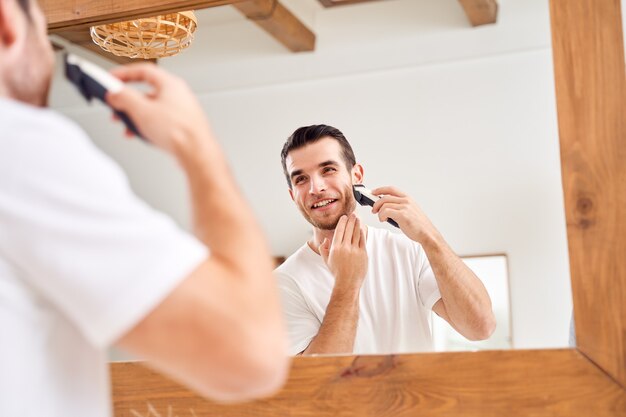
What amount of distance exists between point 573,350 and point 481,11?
1.67 ft

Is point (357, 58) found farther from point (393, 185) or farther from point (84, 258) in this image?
point (84, 258)

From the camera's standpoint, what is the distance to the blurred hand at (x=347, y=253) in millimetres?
1253

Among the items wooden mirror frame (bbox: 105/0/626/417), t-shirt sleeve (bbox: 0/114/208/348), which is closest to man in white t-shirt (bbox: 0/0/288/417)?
t-shirt sleeve (bbox: 0/114/208/348)

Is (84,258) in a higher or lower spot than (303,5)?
lower

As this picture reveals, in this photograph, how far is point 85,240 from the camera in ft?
1.44

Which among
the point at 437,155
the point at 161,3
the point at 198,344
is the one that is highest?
the point at 161,3

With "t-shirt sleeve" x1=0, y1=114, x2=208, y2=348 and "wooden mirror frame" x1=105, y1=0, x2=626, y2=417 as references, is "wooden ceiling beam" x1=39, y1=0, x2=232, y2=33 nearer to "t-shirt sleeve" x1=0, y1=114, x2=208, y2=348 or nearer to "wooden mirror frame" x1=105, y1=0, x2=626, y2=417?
"wooden mirror frame" x1=105, y1=0, x2=626, y2=417

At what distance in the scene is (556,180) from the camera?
3.76 feet

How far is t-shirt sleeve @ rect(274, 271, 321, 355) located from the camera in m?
1.24

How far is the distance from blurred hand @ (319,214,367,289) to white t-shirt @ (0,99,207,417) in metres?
0.79

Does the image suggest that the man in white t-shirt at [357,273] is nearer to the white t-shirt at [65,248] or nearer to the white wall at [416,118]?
the white wall at [416,118]

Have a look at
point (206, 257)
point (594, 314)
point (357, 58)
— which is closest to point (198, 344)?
point (206, 257)

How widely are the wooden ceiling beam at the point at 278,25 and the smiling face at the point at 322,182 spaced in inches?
6.1

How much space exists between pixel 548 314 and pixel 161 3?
76 cm
